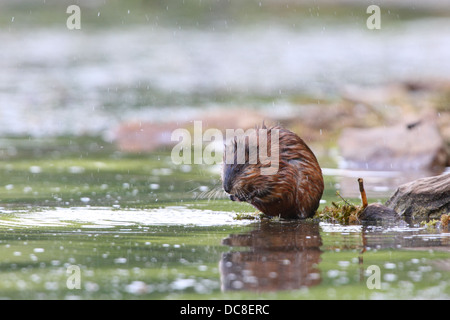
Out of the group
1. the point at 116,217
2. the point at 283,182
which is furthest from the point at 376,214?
the point at 116,217

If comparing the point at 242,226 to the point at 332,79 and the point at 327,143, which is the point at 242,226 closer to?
the point at 327,143

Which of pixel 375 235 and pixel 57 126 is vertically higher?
pixel 57 126

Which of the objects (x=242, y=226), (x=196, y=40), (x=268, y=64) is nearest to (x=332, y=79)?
(x=268, y=64)

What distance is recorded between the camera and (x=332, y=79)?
25.3 meters

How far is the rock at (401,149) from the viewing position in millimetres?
14172

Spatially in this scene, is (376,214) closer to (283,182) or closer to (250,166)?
(283,182)

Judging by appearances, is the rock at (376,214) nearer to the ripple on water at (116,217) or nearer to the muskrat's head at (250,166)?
the muskrat's head at (250,166)

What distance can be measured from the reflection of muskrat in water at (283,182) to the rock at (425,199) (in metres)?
0.89

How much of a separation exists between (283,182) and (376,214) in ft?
3.21

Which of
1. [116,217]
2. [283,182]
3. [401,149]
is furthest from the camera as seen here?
[401,149]

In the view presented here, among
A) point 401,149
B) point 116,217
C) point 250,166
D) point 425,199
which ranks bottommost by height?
Result: point 116,217

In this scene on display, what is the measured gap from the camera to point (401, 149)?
14586 millimetres

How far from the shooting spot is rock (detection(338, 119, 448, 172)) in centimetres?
1417
